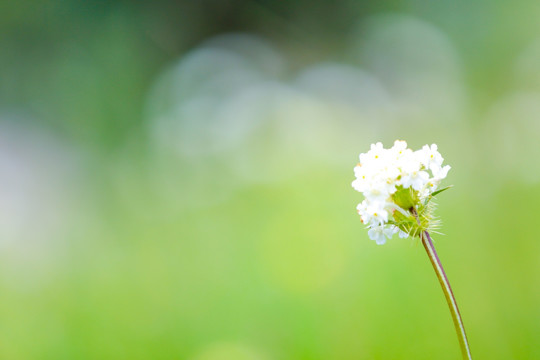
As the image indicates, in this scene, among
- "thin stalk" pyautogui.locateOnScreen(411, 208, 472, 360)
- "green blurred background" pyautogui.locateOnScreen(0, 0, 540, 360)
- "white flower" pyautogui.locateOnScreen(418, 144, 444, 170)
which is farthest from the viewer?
"green blurred background" pyautogui.locateOnScreen(0, 0, 540, 360)

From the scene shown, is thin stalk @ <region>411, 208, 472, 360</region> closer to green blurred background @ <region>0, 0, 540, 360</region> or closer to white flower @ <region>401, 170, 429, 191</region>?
white flower @ <region>401, 170, 429, 191</region>

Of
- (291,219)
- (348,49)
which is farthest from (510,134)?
(348,49)

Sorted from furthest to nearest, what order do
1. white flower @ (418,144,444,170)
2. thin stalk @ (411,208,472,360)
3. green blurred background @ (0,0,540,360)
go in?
green blurred background @ (0,0,540,360)
white flower @ (418,144,444,170)
thin stalk @ (411,208,472,360)

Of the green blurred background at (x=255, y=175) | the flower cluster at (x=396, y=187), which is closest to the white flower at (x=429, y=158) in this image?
the flower cluster at (x=396, y=187)

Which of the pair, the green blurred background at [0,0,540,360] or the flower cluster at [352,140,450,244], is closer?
the flower cluster at [352,140,450,244]

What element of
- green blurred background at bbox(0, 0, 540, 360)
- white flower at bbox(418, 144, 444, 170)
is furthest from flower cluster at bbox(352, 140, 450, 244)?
green blurred background at bbox(0, 0, 540, 360)

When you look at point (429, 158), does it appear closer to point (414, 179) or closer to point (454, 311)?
point (414, 179)
